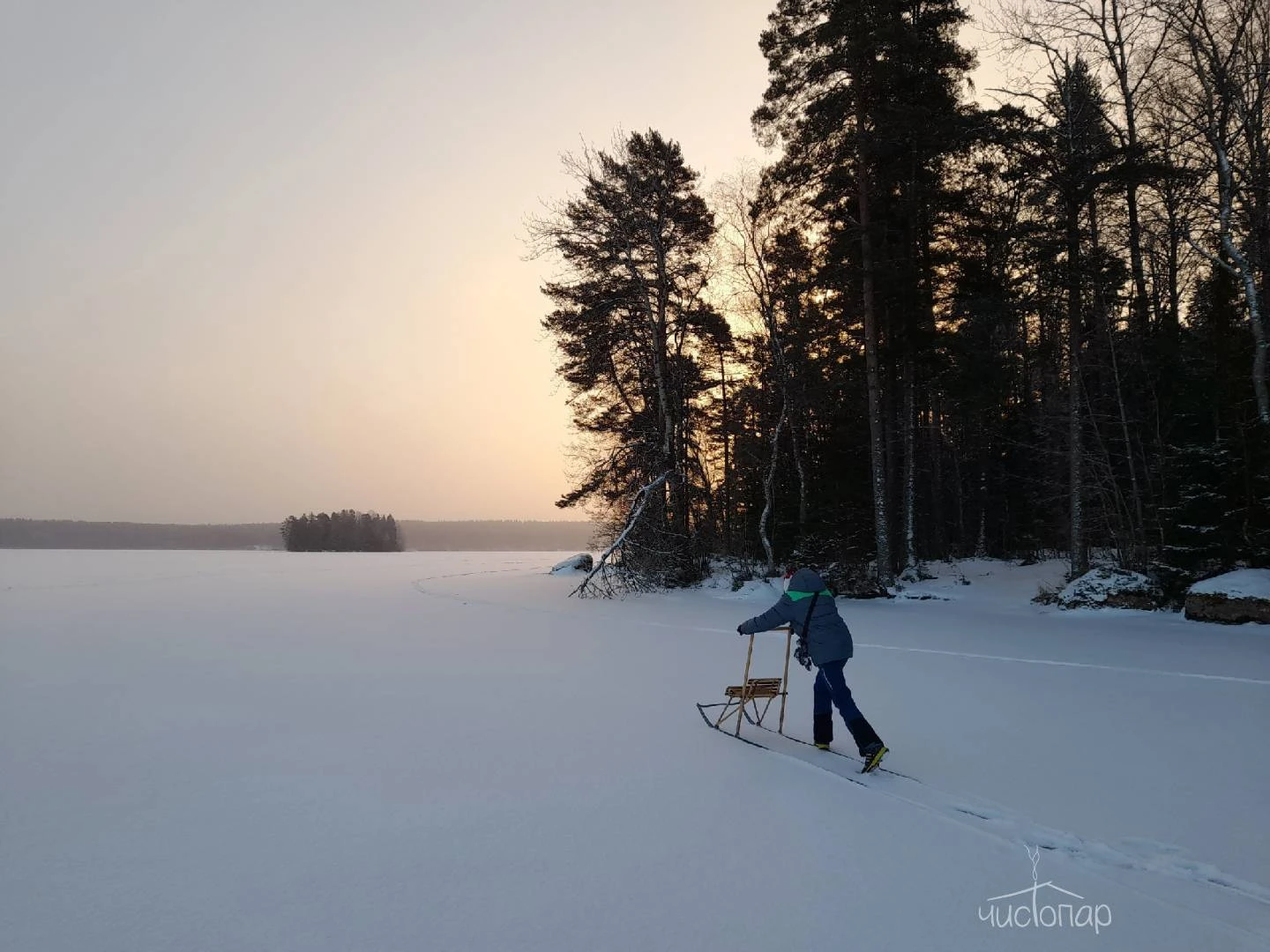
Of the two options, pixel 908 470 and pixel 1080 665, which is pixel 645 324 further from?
pixel 1080 665

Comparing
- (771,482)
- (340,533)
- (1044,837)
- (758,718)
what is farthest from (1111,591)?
(340,533)

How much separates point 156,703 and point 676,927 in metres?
6.87

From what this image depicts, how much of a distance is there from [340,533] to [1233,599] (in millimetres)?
80253

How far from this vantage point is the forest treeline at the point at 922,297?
1334 centimetres

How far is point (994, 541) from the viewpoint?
30.0m

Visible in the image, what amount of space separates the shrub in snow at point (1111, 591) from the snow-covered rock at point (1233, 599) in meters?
1.34

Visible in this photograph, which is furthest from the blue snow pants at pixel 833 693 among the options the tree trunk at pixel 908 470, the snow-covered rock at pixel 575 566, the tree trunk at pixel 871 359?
the snow-covered rock at pixel 575 566

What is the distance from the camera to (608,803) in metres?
4.44

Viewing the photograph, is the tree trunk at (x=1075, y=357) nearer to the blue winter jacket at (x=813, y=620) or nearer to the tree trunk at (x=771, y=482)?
the tree trunk at (x=771, y=482)

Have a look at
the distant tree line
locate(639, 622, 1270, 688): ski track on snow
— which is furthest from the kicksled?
the distant tree line

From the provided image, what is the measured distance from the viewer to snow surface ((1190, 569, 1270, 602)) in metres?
11.3

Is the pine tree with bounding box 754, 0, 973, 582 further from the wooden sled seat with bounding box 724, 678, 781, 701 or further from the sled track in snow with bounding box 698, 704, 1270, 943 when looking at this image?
the sled track in snow with bounding box 698, 704, 1270, 943

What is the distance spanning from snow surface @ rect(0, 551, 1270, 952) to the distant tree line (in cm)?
6617

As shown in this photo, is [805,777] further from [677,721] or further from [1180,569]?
[1180,569]
